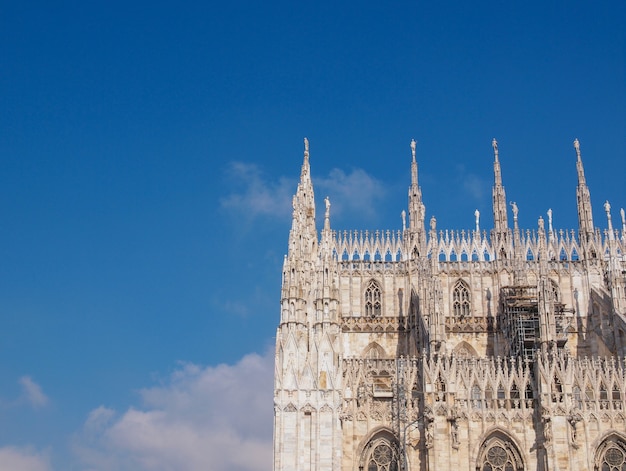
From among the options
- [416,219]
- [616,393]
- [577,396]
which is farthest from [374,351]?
[616,393]

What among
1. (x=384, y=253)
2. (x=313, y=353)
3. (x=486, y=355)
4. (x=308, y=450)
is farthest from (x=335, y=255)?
(x=308, y=450)

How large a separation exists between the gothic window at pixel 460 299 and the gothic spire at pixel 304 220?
12.5 meters

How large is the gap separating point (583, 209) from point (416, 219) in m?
12.2

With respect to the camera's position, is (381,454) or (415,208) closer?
(381,454)

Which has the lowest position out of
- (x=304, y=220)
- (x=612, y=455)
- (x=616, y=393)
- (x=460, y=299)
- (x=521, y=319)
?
(x=612, y=455)

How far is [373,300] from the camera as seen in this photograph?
223 feet

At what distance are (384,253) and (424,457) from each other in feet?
72.5

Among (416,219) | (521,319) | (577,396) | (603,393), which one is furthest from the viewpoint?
(416,219)

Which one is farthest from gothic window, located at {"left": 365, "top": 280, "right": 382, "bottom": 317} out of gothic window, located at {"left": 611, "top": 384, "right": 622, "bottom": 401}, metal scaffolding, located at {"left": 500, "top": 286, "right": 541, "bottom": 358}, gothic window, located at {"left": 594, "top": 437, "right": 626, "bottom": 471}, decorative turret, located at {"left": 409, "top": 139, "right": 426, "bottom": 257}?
gothic window, located at {"left": 594, "top": 437, "right": 626, "bottom": 471}

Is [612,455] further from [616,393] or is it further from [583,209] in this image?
[583,209]

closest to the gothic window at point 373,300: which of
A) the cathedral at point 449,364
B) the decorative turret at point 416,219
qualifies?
the cathedral at point 449,364

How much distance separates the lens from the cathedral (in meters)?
50.4

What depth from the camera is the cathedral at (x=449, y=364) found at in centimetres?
5041

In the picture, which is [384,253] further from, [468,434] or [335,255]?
[468,434]
